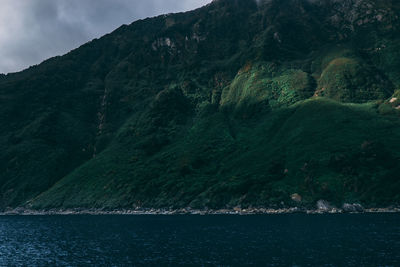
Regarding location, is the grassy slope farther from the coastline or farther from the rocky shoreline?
the coastline

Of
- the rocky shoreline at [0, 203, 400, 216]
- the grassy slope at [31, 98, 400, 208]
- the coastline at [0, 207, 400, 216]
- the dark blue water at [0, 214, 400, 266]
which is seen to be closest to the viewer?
the dark blue water at [0, 214, 400, 266]

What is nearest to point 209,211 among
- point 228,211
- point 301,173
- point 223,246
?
point 228,211

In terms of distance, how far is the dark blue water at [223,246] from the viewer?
185 feet

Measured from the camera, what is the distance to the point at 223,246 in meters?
70.5

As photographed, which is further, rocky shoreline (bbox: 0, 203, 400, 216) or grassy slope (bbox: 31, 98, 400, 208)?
grassy slope (bbox: 31, 98, 400, 208)

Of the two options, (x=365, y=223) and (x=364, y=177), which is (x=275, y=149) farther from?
(x=365, y=223)

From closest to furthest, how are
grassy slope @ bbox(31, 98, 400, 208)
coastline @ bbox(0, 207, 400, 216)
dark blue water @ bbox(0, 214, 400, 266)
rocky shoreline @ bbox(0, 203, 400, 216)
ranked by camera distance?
dark blue water @ bbox(0, 214, 400, 266) < coastline @ bbox(0, 207, 400, 216) < rocky shoreline @ bbox(0, 203, 400, 216) < grassy slope @ bbox(31, 98, 400, 208)

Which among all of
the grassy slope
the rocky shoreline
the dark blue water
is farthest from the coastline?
the dark blue water

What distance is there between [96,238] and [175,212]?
73.8 meters

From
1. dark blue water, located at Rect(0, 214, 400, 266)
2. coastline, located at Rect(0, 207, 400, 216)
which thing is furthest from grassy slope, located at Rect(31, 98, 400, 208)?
dark blue water, located at Rect(0, 214, 400, 266)

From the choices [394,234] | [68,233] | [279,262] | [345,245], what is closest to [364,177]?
[394,234]

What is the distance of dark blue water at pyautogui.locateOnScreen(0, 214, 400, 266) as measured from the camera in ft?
185

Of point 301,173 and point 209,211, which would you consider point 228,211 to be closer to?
point 209,211

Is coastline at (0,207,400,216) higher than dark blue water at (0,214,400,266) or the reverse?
the reverse
